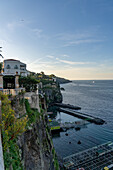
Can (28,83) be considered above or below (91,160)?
above

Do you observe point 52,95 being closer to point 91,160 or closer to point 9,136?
point 91,160

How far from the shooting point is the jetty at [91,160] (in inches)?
892

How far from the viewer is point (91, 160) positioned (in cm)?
2445

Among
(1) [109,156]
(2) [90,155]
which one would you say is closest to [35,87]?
(2) [90,155]

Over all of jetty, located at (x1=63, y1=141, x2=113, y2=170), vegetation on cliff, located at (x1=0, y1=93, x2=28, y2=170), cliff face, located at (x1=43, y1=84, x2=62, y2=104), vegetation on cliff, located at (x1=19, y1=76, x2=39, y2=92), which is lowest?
jetty, located at (x1=63, y1=141, x2=113, y2=170)

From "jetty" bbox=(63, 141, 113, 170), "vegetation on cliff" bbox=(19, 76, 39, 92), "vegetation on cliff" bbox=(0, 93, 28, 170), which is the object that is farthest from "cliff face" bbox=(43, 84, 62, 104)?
"vegetation on cliff" bbox=(0, 93, 28, 170)

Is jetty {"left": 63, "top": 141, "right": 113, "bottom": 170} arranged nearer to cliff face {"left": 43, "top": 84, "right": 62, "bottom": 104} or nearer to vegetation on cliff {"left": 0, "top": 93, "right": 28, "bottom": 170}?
vegetation on cliff {"left": 0, "top": 93, "right": 28, "bottom": 170}

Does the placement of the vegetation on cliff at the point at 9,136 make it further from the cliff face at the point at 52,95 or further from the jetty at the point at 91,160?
Answer: the cliff face at the point at 52,95

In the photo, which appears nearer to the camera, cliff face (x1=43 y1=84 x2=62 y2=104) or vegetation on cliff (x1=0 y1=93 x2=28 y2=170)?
vegetation on cliff (x1=0 y1=93 x2=28 y2=170)

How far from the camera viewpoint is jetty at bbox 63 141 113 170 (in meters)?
22.7

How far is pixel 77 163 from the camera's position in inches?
930

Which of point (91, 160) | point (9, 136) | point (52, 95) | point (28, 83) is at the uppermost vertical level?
point (28, 83)

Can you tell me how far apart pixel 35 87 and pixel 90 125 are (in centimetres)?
3312

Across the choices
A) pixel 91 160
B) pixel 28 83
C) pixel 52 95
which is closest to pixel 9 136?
pixel 28 83
